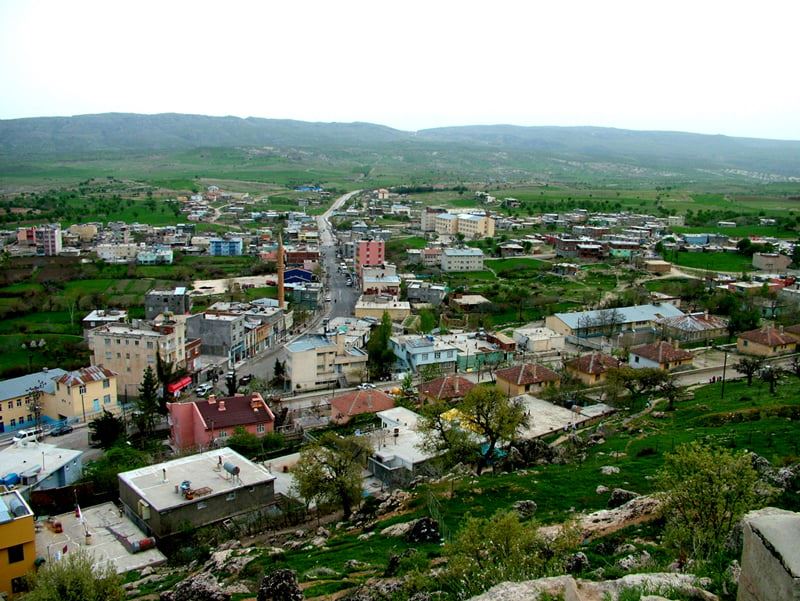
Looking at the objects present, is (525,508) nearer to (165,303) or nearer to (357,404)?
(357,404)

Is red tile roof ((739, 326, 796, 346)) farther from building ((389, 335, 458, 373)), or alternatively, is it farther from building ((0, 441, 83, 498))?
building ((0, 441, 83, 498))

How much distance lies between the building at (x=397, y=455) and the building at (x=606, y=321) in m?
16.5

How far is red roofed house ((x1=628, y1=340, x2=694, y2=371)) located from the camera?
1099 inches

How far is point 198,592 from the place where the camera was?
1113cm

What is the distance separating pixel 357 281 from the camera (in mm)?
55438

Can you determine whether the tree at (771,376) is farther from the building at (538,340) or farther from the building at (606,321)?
the building at (606,321)

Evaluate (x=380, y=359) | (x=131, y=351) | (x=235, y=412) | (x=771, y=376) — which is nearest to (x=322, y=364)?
(x=380, y=359)

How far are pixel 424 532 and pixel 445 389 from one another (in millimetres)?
12029

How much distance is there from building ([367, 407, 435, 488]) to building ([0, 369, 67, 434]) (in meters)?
14.4

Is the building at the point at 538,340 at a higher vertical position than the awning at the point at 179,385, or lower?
higher

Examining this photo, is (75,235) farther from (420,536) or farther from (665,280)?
(420,536)

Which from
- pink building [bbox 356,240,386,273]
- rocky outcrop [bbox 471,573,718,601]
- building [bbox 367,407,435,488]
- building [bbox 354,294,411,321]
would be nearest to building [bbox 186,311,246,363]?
building [bbox 354,294,411,321]

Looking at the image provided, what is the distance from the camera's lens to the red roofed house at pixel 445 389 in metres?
24.8

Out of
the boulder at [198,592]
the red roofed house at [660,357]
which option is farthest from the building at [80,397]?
the red roofed house at [660,357]
